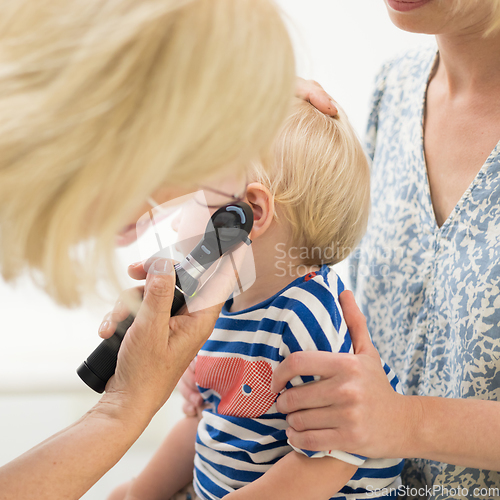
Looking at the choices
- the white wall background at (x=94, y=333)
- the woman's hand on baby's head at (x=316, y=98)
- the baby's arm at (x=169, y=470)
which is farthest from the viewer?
the white wall background at (x=94, y=333)

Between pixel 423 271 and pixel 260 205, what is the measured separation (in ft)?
1.09

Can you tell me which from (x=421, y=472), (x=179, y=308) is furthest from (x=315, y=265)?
(x=421, y=472)

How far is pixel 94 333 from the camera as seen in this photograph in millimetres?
1886

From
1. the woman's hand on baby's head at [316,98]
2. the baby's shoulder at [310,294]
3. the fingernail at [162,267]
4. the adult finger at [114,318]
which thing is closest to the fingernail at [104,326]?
the adult finger at [114,318]

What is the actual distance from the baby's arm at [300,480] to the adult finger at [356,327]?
0.56 feet

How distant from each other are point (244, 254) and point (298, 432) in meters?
0.27

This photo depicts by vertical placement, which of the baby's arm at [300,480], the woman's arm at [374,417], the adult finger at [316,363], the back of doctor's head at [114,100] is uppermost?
the back of doctor's head at [114,100]

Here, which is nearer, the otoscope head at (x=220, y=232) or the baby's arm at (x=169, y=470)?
the otoscope head at (x=220, y=232)

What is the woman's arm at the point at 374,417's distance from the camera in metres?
0.66

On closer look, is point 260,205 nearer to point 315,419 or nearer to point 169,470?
point 315,419

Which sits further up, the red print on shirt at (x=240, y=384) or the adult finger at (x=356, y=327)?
the adult finger at (x=356, y=327)

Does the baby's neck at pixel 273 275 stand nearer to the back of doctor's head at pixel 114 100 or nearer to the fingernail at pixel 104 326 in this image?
the fingernail at pixel 104 326

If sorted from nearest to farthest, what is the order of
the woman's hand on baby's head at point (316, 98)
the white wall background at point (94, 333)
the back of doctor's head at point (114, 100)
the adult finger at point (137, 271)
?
the back of doctor's head at point (114, 100) < the adult finger at point (137, 271) < the woman's hand on baby's head at point (316, 98) < the white wall background at point (94, 333)

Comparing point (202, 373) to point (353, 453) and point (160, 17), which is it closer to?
point (353, 453)
